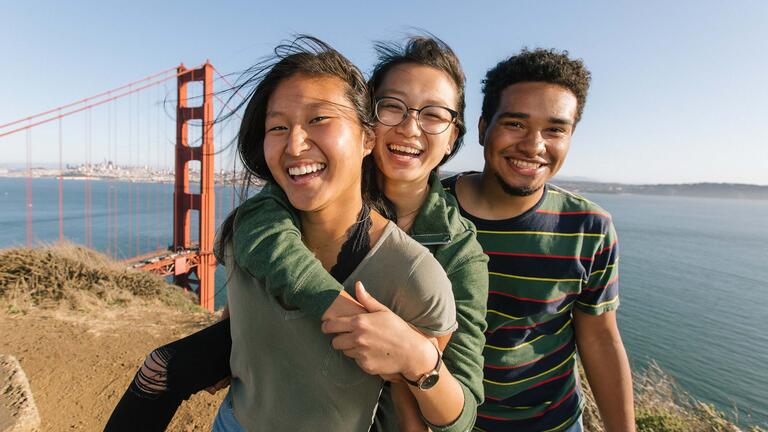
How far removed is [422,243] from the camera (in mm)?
1053

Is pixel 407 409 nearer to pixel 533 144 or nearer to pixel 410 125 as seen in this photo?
pixel 410 125

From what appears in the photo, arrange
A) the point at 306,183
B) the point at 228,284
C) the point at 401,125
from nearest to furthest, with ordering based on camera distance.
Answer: the point at 306,183
the point at 228,284
the point at 401,125

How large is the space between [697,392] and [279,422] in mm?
14358

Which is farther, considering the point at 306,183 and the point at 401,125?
the point at 401,125

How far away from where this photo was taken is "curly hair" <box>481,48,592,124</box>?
1368 millimetres

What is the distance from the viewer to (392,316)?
83 centimetres

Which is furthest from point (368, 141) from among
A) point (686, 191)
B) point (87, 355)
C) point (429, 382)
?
point (686, 191)

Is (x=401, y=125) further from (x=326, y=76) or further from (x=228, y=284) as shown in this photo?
(x=228, y=284)

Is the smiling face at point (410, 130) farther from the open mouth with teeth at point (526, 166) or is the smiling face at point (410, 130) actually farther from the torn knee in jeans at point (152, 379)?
the torn knee in jeans at point (152, 379)

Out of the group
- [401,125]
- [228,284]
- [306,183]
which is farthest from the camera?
[401,125]

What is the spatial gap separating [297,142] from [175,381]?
29.9 inches

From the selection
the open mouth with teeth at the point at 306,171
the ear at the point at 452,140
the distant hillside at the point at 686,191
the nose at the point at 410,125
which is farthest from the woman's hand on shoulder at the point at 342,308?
the distant hillside at the point at 686,191

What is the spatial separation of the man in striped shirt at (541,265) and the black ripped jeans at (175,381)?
2.87 feet

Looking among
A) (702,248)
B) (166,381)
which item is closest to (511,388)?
(166,381)
